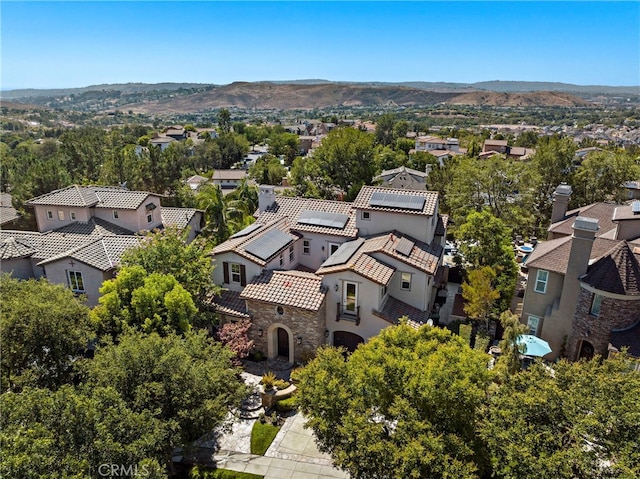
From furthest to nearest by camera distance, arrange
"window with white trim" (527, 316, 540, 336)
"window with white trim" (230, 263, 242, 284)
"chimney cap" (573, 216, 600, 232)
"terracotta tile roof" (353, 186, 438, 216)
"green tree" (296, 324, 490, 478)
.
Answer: "terracotta tile roof" (353, 186, 438, 216) → "window with white trim" (230, 263, 242, 284) → "window with white trim" (527, 316, 540, 336) → "chimney cap" (573, 216, 600, 232) → "green tree" (296, 324, 490, 478)

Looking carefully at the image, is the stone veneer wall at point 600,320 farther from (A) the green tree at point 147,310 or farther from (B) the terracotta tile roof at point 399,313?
(A) the green tree at point 147,310

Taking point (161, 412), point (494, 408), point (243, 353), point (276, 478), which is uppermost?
point (494, 408)

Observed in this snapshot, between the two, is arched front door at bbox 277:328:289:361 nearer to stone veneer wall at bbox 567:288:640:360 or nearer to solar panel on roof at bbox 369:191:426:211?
solar panel on roof at bbox 369:191:426:211

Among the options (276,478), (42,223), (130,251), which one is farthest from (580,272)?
(42,223)

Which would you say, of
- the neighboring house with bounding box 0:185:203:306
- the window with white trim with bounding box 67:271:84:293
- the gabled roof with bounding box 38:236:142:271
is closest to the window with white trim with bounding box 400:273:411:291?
the gabled roof with bounding box 38:236:142:271

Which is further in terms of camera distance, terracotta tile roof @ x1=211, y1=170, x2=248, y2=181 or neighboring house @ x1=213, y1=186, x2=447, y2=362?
terracotta tile roof @ x1=211, y1=170, x2=248, y2=181

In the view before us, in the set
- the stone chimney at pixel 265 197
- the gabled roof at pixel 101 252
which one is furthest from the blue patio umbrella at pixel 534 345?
the gabled roof at pixel 101 252

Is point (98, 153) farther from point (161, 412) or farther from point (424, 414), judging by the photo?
point (424, 414)
